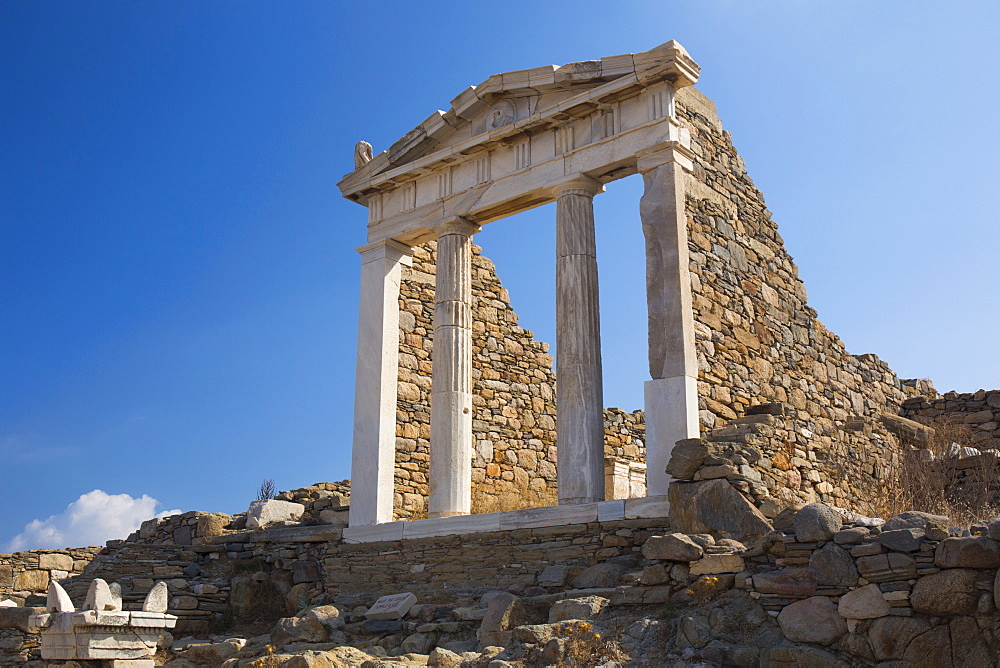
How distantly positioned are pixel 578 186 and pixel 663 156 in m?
1.17

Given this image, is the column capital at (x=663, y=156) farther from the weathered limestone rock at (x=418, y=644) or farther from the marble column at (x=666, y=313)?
the weathered limestone rock at (x=418, y=644)

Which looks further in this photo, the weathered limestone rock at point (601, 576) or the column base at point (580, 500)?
the column base at point (580, 500)

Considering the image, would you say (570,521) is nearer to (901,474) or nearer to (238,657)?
(238,657)

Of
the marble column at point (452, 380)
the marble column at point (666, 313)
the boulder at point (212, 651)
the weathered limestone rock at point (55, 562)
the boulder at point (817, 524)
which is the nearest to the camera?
the boulder at point (817, 524)

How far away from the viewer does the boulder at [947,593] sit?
21.6 feet

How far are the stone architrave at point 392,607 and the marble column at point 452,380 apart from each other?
207cm

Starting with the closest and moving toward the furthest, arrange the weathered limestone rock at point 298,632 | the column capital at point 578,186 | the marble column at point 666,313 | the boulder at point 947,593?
the boulder at point 947,593 → the weathered limestone rock at point 298,632 → the marble column at point 666,313 → the column capital at point 578,186

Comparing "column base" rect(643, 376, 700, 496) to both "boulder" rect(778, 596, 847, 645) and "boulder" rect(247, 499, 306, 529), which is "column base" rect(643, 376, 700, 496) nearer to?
"boulder" rect(778, 596, 847, 645)

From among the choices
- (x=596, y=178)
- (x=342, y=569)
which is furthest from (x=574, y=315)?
(x=342, y=569)

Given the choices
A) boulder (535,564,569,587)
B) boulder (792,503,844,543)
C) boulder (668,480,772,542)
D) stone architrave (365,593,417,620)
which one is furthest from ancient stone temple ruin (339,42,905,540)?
boulder (792,503,844,543)

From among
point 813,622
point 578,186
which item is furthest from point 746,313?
point 813,622

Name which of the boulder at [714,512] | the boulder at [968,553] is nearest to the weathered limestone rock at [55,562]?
the boulder at [714,512]

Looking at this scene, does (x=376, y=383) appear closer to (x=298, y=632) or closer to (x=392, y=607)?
(x=392, y=607)

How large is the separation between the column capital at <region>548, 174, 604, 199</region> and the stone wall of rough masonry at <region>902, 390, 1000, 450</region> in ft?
21.8
